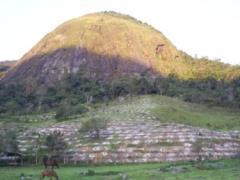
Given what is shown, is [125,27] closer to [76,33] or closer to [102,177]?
[76,33]

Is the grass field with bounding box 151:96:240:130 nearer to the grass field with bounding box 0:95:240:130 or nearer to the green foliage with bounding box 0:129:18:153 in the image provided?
the grass field with bounding box 0:95:240:130

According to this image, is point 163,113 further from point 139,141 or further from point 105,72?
point 105,72

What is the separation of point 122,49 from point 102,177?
137785mm

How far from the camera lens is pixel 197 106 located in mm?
114625

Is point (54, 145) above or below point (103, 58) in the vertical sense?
below

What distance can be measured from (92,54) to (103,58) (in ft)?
15.3

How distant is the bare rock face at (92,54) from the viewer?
175 m

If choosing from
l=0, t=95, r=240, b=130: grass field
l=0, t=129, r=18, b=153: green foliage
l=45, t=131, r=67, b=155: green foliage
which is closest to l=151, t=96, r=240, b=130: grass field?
l=0, t=95, r=240, b=130: grass field

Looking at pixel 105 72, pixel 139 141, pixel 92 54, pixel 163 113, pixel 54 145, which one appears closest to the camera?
pixel 54 145

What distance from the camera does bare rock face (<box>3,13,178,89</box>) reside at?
6875 inches

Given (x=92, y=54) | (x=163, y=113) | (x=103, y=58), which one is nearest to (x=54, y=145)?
(x=163, y=113)

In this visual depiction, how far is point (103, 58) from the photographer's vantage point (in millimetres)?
180375

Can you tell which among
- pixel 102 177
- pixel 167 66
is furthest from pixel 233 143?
pixel 167 66

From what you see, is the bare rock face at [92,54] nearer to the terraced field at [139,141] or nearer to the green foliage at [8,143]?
the terraced field at [139,141]
